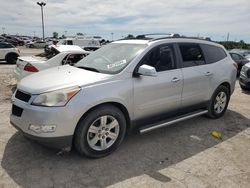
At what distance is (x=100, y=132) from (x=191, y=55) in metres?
2.47

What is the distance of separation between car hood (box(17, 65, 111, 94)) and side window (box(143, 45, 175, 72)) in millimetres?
884

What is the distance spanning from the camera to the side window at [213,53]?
220 inches

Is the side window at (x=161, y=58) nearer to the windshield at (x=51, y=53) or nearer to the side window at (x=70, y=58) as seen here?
the side window at (x=70, y=58)

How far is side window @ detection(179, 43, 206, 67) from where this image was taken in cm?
502

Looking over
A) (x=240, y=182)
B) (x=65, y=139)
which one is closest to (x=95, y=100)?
(x=65, y=139)

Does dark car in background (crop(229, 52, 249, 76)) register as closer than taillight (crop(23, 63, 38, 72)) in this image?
No

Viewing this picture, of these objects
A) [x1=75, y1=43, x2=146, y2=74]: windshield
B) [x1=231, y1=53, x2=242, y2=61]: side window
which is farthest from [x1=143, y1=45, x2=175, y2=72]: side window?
[x1=231, y1=53, x2=242, y2=61]: side window

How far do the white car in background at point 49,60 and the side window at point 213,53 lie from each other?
374 cm

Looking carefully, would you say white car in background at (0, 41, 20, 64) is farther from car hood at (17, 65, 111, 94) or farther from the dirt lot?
car hood at (17, 65, 111, 94)

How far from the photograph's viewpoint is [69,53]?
314 inches

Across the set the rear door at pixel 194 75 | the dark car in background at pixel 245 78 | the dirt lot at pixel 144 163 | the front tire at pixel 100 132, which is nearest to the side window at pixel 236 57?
the dark car in background at pixel 245 78

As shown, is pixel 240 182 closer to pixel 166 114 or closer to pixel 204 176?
pixel 204 176

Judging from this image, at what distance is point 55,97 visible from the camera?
3.52 m

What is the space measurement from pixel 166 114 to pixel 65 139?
1933 mm
